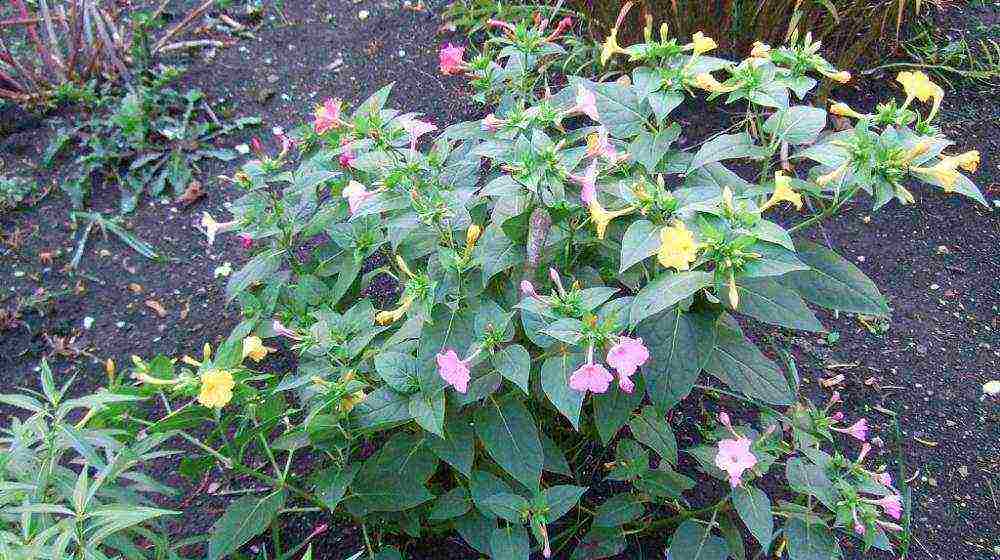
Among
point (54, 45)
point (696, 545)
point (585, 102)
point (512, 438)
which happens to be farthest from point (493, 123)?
point (54, 45)

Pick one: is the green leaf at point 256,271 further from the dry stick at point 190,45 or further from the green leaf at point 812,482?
the dry stick at point 190,45

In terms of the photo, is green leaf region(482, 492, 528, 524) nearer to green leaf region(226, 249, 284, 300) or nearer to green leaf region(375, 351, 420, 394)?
green leaf region(375, 351, 420, 394)

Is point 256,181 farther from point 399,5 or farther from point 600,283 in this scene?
point 399,5

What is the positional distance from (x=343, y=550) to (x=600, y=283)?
995 millimetres

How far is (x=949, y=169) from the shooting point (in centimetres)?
128

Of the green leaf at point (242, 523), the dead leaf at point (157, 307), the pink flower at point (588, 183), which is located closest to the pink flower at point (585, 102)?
the pink flower at point (588, 183)

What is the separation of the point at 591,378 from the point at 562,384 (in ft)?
0.36

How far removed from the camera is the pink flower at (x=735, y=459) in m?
1.34

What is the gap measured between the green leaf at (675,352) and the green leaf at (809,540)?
0.40 metres

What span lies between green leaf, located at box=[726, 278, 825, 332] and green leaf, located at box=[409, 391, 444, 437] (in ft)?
1.82

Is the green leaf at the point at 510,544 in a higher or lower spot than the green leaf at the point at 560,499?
lower

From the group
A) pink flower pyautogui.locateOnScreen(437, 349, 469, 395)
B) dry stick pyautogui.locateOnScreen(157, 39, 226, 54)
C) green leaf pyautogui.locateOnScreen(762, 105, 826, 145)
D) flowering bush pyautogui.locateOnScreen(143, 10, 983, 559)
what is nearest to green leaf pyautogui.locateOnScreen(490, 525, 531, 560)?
flowering bush pyautogui.locateOnScreen(143, 10, 983, 559)

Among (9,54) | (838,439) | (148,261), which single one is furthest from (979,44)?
(9,54)

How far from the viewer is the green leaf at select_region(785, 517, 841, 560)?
4.79ft
